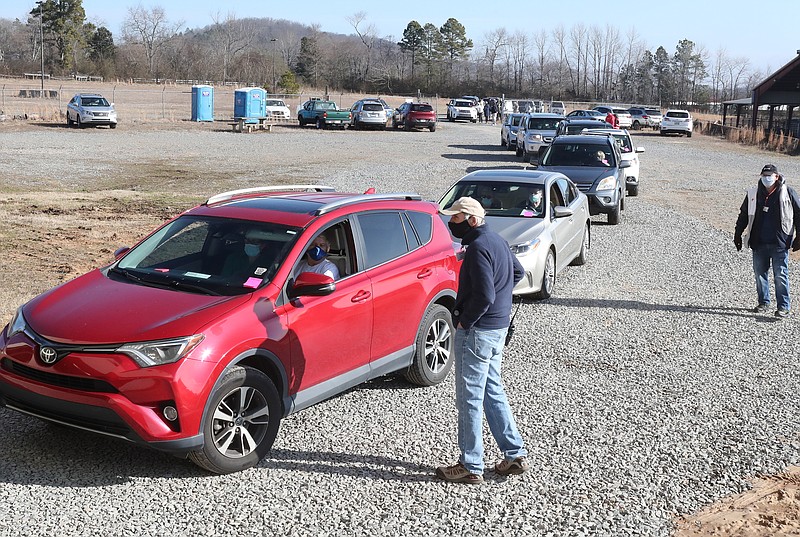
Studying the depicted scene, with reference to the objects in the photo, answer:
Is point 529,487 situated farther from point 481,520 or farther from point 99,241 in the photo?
point 99,241

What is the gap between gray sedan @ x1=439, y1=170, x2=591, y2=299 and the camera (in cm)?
1085

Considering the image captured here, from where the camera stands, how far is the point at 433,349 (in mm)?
7516

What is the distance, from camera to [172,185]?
23.2 metres

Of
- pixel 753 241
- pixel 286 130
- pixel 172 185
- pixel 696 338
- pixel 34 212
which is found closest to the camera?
pixel 696 338

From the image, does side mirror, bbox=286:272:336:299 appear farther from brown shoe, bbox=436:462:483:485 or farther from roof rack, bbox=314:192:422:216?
brown shoe, bbox=436:462:483:485

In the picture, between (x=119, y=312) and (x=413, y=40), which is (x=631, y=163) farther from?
(x=413, y=40)

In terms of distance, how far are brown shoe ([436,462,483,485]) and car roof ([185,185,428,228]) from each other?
2.06m

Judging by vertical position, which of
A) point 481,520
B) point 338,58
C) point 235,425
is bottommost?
point 481,520

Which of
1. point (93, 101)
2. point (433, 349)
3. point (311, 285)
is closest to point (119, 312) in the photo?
point (311, 285)

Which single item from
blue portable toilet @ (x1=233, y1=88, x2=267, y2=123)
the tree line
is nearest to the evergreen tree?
the tree line

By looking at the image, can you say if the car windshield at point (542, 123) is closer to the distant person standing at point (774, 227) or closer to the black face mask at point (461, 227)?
the distant person standing at point (774, 227)

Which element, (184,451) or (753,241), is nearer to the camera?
(184,451)

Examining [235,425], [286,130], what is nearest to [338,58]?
[286,130]

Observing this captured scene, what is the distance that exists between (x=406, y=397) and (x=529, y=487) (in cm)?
188
